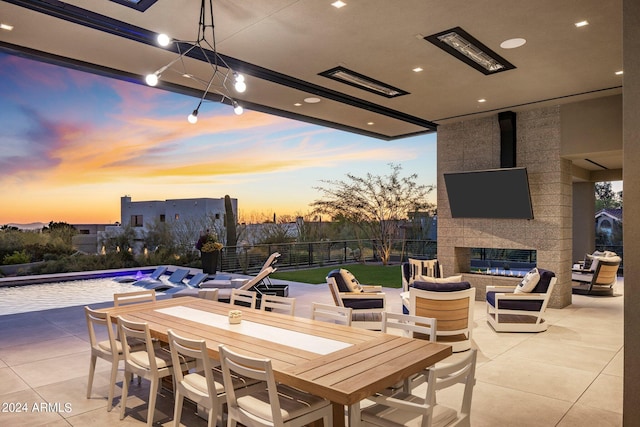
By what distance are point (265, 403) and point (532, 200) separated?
22.6ft

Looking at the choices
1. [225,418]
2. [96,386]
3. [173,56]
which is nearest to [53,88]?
[173,56]

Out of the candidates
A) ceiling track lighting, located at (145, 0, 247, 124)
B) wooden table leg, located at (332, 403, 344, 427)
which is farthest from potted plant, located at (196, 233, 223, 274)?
wooden table leg, located at (332, 403, 344, 427)

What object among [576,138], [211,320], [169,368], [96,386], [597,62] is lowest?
[96,386]

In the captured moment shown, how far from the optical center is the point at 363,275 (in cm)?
1230

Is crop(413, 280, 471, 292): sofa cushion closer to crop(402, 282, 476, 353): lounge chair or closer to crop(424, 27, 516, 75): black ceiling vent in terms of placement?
crop(402, 282, 476, 353): lounge chair

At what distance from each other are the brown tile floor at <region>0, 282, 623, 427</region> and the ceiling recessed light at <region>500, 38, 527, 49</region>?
140 inches

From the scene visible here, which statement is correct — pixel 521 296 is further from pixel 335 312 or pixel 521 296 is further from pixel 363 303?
pixel 335 312

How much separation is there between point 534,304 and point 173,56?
Answer: 5802mm

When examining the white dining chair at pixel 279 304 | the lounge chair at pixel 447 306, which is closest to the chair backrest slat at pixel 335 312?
the white dining chair at pixel 279 304

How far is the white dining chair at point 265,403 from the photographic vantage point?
7.07 ft

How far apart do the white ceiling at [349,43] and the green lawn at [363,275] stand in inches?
203

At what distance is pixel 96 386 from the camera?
3.89 meters

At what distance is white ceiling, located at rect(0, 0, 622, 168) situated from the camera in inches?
161

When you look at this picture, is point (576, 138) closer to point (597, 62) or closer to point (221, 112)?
point (597, 62)
